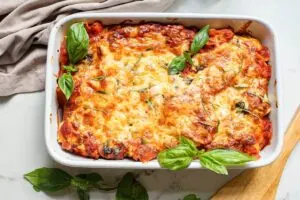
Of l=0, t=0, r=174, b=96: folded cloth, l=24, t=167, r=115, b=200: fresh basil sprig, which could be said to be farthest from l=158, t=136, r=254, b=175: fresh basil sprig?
l=0, t=0, r=174, b=96: folded cloth

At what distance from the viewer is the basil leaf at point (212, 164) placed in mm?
2117

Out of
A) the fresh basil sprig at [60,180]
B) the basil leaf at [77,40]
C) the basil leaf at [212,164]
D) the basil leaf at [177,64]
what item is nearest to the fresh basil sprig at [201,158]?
the basil leaf at [212,164]

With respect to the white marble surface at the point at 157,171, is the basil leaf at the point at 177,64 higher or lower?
higher

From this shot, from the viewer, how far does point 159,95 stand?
2264 millimetres

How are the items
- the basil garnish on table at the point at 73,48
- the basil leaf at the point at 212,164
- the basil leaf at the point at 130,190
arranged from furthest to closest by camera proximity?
the basil leaf at the point at 130,190, the basil garnish on table at the point at 73,48, the basil leaf at the point at 212,164

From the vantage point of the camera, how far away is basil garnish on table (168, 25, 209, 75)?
228cm

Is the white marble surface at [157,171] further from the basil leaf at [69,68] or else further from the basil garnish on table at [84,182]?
the basil leaf at [69,68]

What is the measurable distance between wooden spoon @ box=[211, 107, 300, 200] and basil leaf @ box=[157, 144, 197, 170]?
1.31 ft

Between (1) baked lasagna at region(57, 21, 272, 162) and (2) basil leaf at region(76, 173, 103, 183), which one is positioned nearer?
(1) baked lasagna at region(57, 21, 272, 162)

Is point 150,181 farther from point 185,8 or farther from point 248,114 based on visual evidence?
point 185,8

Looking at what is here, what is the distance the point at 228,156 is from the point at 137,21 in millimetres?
710

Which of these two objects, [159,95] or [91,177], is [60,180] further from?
[159,95]

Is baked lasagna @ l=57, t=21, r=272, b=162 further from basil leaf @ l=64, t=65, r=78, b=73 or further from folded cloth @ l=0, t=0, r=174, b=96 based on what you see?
folded cloth @ l=0, t=0, r=174, b=96

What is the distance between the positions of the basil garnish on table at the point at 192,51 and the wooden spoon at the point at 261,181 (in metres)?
0.60
